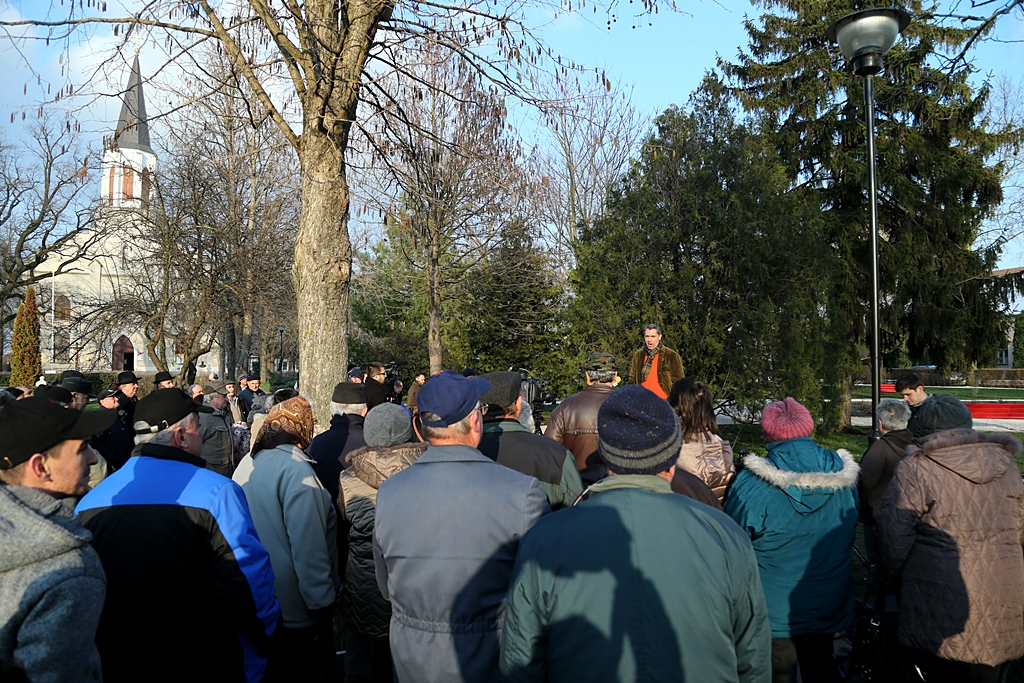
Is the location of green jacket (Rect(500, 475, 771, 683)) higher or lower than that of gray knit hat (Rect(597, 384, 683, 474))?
lower

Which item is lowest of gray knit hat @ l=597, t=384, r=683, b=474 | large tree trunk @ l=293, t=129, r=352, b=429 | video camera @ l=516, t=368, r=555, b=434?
video camera @ l=516, t=368, r=555, b=434

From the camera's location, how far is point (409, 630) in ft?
8.68

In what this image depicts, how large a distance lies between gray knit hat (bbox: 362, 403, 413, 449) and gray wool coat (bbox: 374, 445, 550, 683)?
1.51 meters

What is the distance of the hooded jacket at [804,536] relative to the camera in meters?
3.62

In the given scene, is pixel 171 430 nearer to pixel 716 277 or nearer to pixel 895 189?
pixel 716 277

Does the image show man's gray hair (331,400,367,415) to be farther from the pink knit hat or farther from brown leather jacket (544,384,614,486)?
the pink knit hat

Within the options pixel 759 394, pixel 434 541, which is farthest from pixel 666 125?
pixel 434 541

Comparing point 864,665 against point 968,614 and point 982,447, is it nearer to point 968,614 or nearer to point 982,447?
point 968,614

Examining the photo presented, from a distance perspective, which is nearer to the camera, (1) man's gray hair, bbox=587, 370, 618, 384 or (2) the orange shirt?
(1) man's gray hair, bbox=587, 370, 618, 384

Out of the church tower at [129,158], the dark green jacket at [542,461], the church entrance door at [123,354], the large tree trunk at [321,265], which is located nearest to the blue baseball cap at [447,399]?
the dark green jacket at [542,461]

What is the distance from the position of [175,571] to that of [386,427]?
1.55m

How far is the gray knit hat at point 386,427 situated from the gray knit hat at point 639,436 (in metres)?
2.11

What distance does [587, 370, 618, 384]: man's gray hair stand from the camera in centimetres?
544

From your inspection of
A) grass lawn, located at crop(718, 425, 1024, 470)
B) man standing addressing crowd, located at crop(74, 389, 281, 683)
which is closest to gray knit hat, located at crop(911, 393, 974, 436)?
man standing addressing crowd, located at crop(74, 389, 281, 683)
